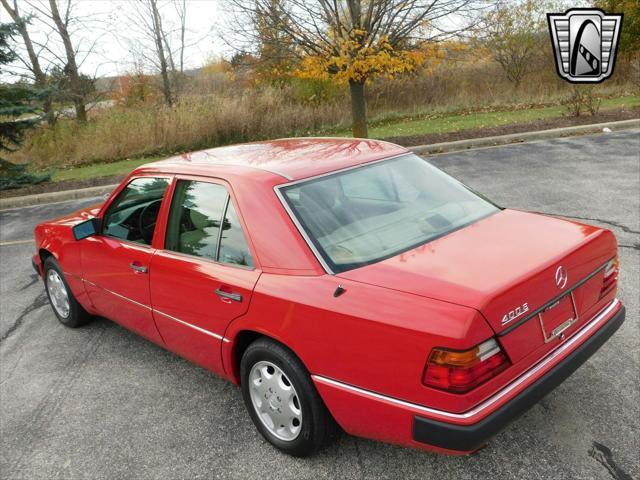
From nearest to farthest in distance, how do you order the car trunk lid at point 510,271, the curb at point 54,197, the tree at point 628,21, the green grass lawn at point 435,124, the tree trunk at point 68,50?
the car trunk lid at point 510,271, the curb at point 54,197, the green grass lawn at point 435,124, the tree at point 628,21, the tree trunk at point 68,50

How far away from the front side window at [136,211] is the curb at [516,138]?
967cm

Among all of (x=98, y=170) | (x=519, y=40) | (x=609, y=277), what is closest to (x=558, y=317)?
(x=609, y=277)

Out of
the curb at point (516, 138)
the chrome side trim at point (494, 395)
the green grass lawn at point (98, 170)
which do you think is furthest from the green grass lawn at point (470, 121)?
the chrome side trim at point (494, 395)

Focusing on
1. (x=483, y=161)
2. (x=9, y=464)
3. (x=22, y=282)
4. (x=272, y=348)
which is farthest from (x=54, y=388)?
(x=483, y=161)

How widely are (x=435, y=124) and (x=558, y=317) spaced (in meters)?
16.8

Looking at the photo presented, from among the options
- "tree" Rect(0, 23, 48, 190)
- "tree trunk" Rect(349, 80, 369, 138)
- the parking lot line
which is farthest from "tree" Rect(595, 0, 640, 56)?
the parking lot line

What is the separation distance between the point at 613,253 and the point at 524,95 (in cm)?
2193

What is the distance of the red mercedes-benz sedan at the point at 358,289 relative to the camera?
223cm

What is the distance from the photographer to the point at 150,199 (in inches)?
150

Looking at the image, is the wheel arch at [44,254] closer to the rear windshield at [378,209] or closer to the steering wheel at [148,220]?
the steering wheel at [148,220]

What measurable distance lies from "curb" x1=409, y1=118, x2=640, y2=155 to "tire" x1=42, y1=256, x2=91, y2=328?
943 centimetres

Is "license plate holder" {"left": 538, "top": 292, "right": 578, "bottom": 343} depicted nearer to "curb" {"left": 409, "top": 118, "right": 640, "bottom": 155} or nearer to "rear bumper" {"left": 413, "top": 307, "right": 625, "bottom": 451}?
"rear bumper" {"left": 413, "top": 307, "right": 625, "bottom": 451}

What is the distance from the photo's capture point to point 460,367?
2.15m

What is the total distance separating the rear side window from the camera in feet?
9.93
